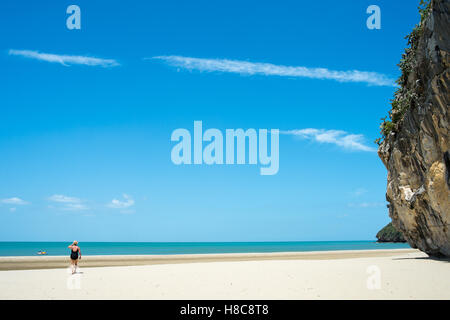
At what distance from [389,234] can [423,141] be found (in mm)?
125909

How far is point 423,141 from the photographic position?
22.5 meters

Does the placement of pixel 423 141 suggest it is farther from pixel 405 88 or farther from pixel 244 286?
pixel 244 286

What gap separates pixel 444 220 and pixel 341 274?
910 cm

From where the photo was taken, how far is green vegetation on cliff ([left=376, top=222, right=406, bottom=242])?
125 m

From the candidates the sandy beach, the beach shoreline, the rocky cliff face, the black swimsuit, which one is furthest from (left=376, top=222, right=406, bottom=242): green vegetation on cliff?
the black swimsuit

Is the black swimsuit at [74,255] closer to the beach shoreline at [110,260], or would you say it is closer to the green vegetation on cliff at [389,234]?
the beach shoreline at [110,260]

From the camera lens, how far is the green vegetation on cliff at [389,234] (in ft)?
409

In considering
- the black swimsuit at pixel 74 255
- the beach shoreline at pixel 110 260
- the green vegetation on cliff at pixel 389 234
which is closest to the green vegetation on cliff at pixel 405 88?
the beach shoreline at pixel 110 260

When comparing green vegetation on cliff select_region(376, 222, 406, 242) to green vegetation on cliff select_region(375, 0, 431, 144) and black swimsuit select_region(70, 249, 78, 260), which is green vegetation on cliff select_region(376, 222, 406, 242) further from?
black swimsuit select_region(70, 249, 78, 260)

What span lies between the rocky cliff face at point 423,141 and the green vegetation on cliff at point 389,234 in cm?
10852

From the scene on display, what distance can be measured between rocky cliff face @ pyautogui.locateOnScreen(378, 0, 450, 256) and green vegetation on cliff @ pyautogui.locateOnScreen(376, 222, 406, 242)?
10852cm
